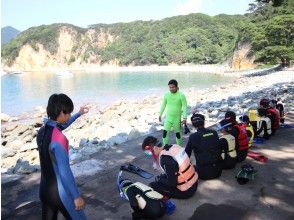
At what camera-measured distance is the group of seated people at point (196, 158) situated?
520 centimetres

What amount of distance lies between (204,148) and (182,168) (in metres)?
0.86

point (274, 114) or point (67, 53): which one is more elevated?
point (274, 114)

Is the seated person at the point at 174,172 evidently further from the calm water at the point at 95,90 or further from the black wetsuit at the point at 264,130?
the calm water at the point at 95,90

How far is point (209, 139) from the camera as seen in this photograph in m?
6.02

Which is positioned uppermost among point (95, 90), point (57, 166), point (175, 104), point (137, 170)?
point (57, 166)

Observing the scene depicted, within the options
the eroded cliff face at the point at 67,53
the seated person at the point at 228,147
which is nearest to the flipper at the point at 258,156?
the seated person at the point at 228,147

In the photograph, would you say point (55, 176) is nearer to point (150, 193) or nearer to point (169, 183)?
point (150, 193)

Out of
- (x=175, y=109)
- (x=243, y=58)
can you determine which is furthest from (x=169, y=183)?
(x=243, y=58)

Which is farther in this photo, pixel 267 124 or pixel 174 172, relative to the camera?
pixel 267 124

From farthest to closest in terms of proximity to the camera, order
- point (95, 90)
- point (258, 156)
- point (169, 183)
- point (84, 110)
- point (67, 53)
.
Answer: point (67, 53), point (95, 90), point (258, 156), point (169, 183), point (84, 110)

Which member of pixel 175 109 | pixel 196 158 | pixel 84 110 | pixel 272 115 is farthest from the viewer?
pixel 272 115

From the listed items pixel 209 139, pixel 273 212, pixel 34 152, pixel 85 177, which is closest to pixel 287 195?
pixel 273 212

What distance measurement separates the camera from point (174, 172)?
5285mm

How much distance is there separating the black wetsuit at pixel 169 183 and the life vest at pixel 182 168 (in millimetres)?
54
